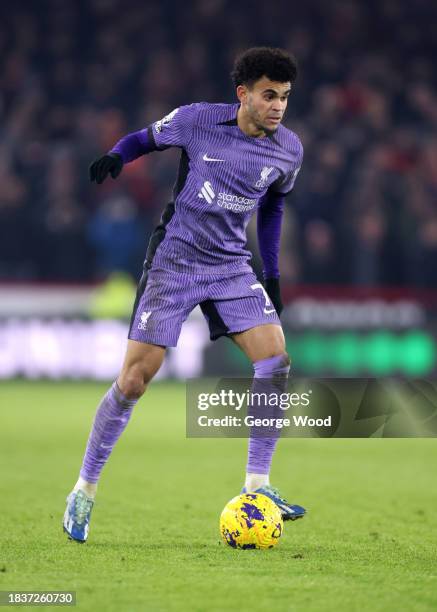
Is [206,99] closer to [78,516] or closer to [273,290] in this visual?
[273,290]

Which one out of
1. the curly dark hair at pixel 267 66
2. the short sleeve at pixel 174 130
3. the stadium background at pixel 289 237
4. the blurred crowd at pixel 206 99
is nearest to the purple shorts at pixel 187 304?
the short sleeve at pixel 174 130

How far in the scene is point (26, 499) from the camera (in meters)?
6.73

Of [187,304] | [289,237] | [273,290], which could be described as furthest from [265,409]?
[289,237]

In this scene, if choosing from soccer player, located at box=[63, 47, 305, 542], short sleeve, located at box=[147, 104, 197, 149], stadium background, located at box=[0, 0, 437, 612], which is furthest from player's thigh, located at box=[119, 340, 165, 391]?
stadium background, located at box=[0, 0, 437, 612]

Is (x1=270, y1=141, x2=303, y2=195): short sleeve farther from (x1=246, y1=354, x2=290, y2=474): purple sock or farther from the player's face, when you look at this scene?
(x1=246, y1=354, x2=290, y2=474): purple sock

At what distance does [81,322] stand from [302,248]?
101 inches

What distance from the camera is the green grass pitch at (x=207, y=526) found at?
4.32 metres

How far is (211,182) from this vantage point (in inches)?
217

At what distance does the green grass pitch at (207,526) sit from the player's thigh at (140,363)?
2.30ft

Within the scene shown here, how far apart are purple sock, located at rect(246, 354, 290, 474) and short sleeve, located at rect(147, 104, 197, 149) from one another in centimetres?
102

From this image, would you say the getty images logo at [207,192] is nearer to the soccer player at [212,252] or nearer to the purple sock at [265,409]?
the soccer player at [212,252]

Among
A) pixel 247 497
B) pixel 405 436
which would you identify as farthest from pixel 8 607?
pixel 405 436

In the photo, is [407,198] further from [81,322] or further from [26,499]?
[26,499]

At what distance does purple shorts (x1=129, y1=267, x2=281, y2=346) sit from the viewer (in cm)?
549
